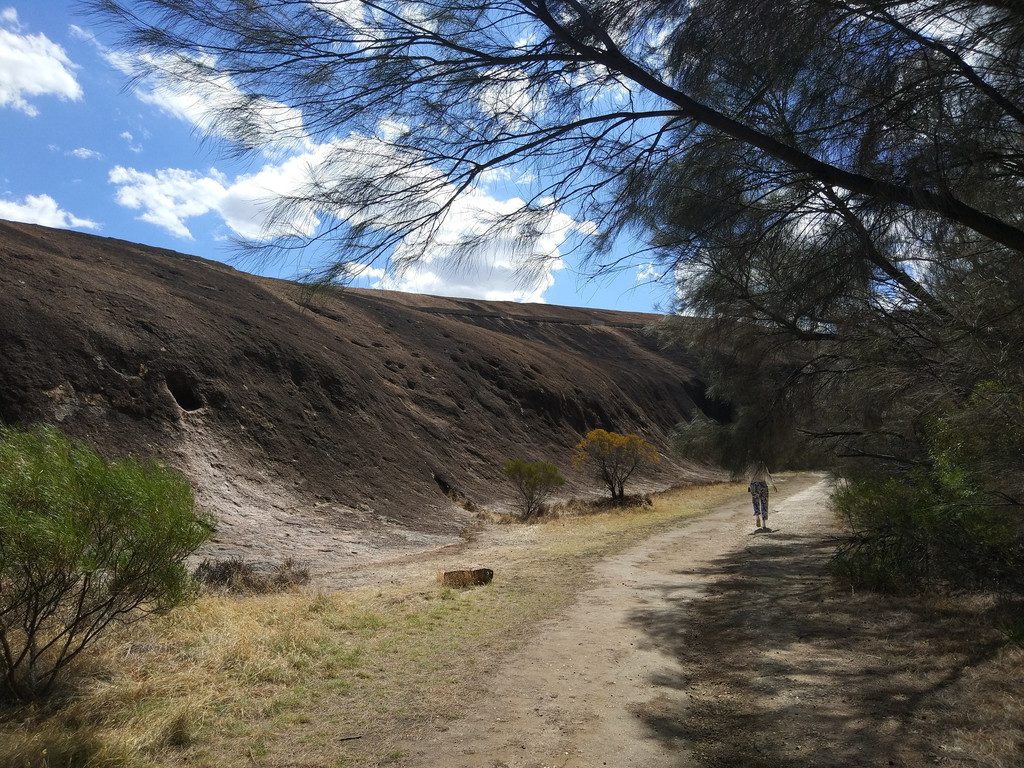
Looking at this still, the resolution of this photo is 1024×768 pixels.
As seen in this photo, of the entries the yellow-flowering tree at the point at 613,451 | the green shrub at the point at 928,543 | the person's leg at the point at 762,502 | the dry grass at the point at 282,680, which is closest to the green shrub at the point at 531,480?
the yellow-flowering tree at the point at 613,451

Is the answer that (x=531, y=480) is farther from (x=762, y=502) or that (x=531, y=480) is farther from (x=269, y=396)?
(x=762, y=502)

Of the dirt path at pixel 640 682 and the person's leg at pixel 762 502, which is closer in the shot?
the dirt path at pixel 640 682

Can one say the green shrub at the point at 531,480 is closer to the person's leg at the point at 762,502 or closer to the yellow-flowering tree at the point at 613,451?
the yellow-flowering tree at the point at 613,451

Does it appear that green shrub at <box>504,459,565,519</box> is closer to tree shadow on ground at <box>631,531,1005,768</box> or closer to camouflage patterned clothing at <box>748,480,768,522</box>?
camouflage patterned clothing at <box>748,480,768,522</box>

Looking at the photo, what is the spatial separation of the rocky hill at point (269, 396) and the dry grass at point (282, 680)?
279 centimetres

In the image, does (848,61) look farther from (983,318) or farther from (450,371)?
(450,371)

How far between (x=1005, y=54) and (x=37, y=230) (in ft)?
85.7

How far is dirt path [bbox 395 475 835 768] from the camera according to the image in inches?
164

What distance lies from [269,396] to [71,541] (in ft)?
54.3

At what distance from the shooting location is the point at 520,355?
1457 inches

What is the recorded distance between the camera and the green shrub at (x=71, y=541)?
412 centimetres

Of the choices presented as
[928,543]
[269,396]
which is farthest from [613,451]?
[928,543]

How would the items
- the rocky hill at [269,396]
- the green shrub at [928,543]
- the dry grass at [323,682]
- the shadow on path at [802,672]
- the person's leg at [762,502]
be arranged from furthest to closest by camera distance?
the rocky hill at [269,396], the person's leg at [762,502], the green shrub at [928,543], the shadow on path at [802,672], the dry grass at [323,682]

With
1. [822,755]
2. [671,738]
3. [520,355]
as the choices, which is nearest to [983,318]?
[822,755]
